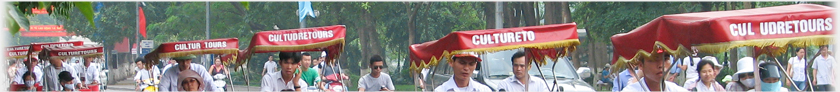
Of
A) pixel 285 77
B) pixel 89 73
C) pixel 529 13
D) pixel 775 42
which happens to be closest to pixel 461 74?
pixel 285 77

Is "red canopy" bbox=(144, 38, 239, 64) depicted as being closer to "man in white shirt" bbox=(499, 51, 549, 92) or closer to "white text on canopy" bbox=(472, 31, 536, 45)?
"man in white shirt" bbox=(499, 51, 549, 92)

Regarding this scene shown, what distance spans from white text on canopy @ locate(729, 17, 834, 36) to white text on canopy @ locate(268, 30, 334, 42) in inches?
152

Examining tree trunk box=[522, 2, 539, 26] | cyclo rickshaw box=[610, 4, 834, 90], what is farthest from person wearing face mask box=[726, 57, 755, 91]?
tree trunk box=[522, 2, 539, 26]

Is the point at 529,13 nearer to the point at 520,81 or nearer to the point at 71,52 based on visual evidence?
the point at 71,52

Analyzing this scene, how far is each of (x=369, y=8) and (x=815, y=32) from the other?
19.5 m

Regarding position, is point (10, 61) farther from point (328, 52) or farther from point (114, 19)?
point (114, 19)

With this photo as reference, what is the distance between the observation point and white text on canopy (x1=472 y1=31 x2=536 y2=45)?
6.61 metres

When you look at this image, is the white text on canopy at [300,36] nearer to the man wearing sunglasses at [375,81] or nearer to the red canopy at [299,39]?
the red canopy at [299,39]

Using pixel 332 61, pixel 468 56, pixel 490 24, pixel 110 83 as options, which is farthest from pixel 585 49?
pixel 468 56

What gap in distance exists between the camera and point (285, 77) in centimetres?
816

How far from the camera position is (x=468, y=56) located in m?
6.99

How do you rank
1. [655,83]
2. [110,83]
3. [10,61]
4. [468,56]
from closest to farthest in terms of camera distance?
[655,83], [468,56], [10,61], [110,83]

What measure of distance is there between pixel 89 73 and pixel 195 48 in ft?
17.7

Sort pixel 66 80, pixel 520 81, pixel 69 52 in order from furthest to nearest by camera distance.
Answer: pixel 69 52
pixel 66 80
pixel 520 81
